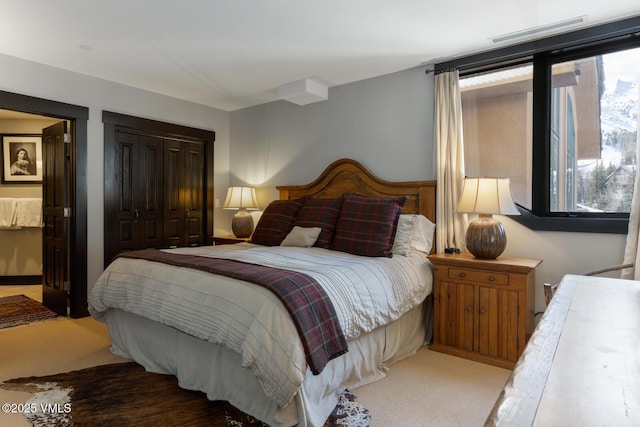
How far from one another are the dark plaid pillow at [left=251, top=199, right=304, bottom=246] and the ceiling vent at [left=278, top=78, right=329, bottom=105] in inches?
46.1

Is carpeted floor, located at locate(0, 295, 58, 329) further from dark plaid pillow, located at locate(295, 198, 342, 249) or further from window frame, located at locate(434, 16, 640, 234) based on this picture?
window frame, located at locate(434, 16, 640, 234)

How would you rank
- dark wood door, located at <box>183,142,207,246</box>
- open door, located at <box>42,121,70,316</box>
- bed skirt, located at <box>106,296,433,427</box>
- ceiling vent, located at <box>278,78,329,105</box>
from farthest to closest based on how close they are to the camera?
dark wood door, located at <box>183,142,207,246</box>, ceiling vent, located at <box>278,78,329,105</box>, open door, located at <box>42,121,70,316</box>, bed skirt, located at <box>106,296,433,427</box>

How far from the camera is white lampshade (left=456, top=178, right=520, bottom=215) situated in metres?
2.81

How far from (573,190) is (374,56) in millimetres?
1992

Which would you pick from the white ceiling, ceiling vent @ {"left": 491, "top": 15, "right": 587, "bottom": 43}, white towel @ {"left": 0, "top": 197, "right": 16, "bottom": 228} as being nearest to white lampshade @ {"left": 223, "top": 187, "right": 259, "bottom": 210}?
the white ceiling

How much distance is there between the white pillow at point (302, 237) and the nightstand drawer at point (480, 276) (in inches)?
46.4

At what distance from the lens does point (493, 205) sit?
9.22ft

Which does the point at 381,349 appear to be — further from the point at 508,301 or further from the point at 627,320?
the point at 627,320

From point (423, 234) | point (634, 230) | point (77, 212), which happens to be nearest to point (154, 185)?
point (77, 212)

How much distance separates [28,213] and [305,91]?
469 cm

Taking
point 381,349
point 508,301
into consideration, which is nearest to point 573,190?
point 508,301

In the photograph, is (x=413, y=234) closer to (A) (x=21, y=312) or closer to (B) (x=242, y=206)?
(B) (x=242, y=206)

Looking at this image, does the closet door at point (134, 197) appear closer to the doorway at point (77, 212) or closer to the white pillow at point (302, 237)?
the doorway at point (77, 212)

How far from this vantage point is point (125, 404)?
2.14m
